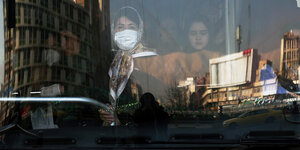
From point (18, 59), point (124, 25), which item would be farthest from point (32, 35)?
point (124, 25)

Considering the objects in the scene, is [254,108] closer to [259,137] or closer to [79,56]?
[259,137]

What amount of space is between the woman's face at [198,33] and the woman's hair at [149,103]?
420mm

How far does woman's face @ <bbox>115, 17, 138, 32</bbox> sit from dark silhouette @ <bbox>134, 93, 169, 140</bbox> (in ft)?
1.43

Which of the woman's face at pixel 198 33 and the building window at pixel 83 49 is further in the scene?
the building window at pixel 83 49

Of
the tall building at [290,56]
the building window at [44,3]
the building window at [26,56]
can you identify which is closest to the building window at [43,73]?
the building window at [26,56]

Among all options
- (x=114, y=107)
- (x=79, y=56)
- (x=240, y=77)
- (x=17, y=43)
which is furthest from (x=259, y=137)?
(x=17, y=43)

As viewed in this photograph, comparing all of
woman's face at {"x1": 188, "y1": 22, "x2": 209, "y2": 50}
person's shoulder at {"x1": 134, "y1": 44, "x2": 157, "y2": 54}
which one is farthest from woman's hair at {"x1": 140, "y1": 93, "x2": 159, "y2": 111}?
woman's face at {"x1": 188, "y1": 22, "x2": 209, "y2": 50}

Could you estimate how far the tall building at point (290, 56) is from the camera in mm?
2635

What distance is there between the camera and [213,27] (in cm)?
268

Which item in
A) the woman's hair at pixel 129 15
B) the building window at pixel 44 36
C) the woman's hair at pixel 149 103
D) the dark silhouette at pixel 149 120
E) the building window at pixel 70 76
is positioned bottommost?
the dark silhouette at pixel 149 120

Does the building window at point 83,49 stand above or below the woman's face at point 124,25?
below

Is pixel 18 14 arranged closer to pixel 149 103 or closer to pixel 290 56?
pixel 149 103

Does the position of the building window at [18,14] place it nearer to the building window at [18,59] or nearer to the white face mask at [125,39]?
the building window at [18,59]

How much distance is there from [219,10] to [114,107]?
90 centimetres
